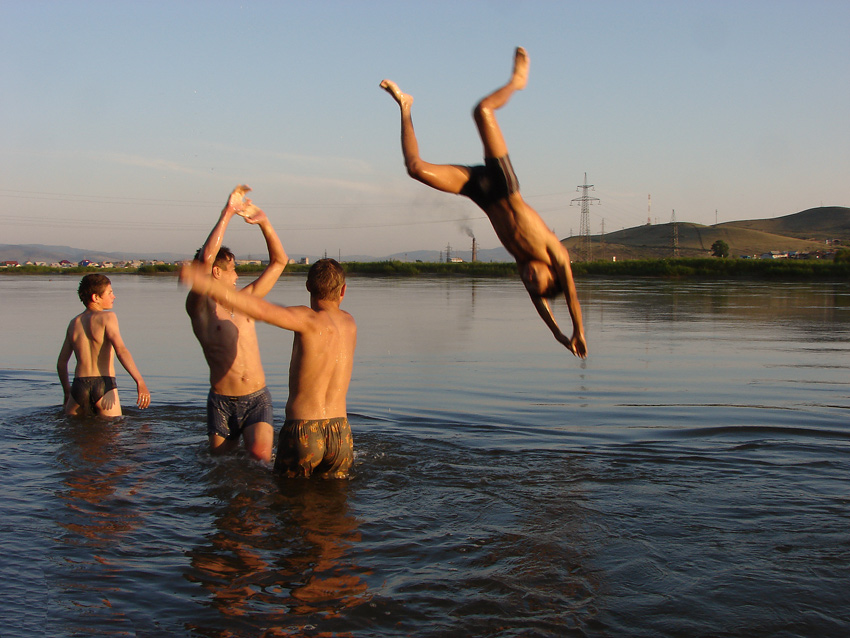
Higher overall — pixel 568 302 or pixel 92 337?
pixel 568 302

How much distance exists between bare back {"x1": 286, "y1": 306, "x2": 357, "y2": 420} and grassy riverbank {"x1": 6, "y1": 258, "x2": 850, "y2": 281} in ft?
189

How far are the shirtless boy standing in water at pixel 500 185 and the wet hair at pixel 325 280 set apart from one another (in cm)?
137

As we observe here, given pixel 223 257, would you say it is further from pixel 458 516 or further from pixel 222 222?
pixel 458 516

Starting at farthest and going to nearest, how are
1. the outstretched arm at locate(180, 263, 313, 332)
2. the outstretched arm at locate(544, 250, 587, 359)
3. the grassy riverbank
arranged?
the grassy riverbank < the outstretched arm at locate(544, 250, 587, 359) < the outstretched arm at locate(180, 263, 313, 332)

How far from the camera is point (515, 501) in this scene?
712 cm

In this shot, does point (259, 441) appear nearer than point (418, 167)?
No

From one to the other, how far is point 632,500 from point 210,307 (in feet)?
14.4

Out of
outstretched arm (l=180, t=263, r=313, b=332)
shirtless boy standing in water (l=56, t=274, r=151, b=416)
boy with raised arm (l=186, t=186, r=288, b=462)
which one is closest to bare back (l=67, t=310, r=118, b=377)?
shirtless boy standing in water (l=56, t=274, r=151, b=416)

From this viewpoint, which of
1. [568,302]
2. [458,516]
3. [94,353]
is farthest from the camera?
[94,353]

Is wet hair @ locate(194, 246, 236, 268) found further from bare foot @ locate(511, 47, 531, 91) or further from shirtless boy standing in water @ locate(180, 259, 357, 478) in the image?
bare foot @ locate(511, 47, 531, 91)

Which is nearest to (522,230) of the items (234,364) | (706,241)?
(234,364)

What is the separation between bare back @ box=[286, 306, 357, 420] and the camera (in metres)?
6.52

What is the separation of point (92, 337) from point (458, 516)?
5624 mm

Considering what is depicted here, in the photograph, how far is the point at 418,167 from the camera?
5.62 meters
